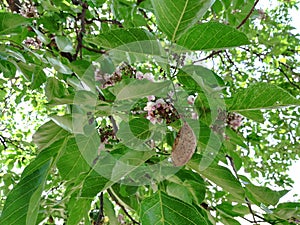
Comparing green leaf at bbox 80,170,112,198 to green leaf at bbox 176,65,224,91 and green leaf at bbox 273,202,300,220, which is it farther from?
green leaf at bbox 273,202,300,220

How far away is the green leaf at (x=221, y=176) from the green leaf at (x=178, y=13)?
0.11 meters

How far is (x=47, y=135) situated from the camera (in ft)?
1.00

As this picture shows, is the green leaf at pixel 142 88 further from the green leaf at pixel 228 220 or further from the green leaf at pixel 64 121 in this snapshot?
the green leaf at pixel 228 220

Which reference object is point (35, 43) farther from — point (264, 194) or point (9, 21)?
point (264, 194)

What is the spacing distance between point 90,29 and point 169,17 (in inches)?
30.9

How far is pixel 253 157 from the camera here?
1.80m

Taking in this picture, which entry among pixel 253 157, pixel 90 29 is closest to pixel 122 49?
pixel 90 29

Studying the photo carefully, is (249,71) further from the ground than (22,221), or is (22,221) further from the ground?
(249,71)

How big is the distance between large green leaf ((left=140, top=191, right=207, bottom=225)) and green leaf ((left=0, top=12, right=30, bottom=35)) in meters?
0.21


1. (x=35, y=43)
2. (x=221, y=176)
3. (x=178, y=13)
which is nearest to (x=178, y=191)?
(x=221, y=176)

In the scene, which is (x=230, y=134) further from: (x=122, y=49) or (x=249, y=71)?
(x=249, y=71)

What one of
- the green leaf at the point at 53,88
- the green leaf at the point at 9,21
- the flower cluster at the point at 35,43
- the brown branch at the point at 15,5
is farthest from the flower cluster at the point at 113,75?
the brown branch at the point at 15,5

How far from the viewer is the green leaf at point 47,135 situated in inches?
11.8

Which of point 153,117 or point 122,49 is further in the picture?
point 153,117
